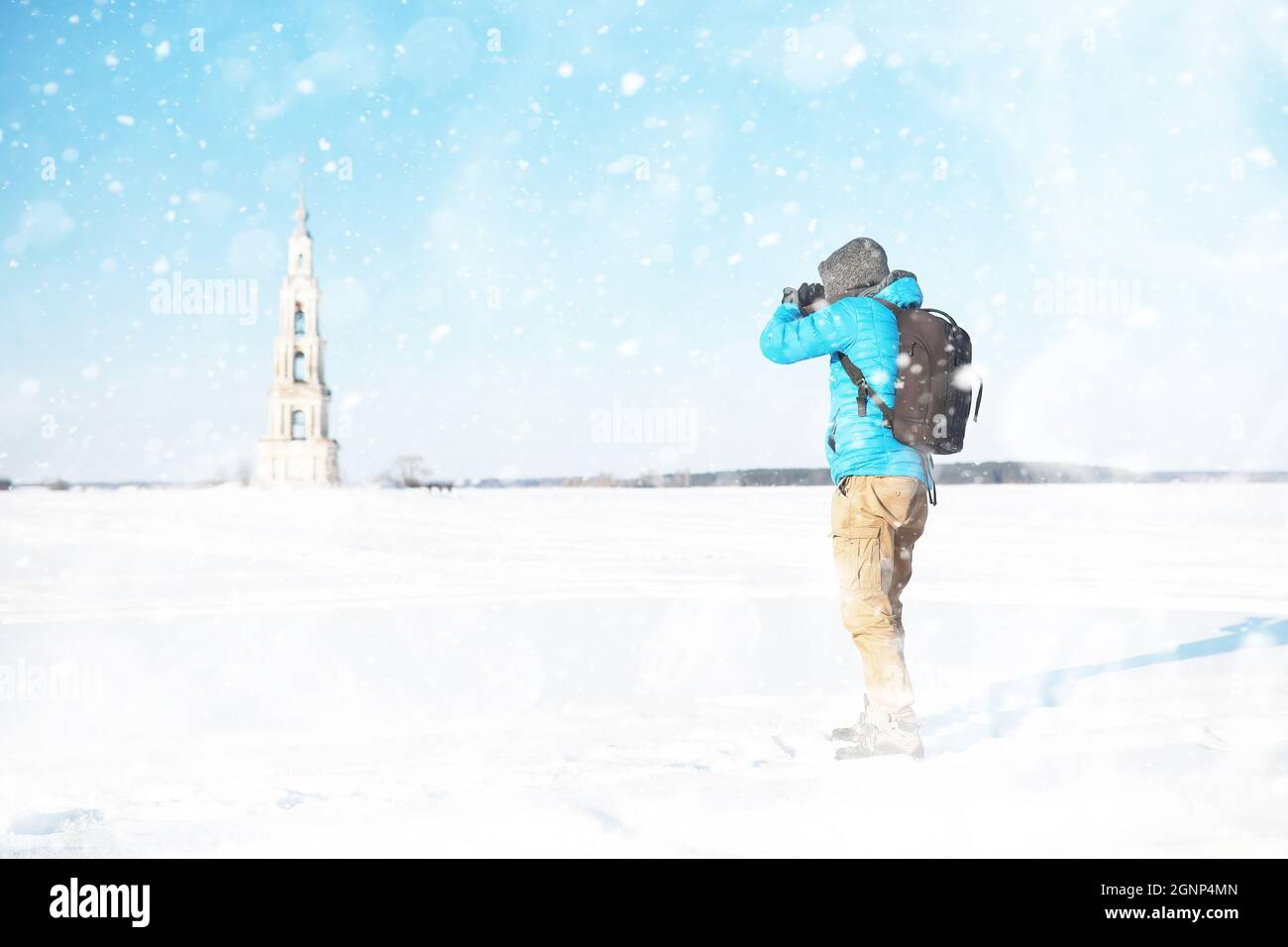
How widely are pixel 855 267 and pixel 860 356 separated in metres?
0.41

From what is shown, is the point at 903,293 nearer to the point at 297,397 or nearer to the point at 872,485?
the point at 872,485

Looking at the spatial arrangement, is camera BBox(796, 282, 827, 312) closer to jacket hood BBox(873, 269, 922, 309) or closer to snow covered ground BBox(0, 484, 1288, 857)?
jacket hood BBox(873, 269, 922, 309)

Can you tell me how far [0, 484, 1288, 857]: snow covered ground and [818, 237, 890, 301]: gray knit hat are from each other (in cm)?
189

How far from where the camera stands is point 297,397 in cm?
6181

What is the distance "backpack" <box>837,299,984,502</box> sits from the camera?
3477 mm

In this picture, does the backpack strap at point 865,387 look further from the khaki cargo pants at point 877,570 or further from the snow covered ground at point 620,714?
the snow covered ground at point 620,714

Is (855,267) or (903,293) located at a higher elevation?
(855,267)

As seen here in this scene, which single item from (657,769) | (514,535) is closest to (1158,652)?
(657,769)

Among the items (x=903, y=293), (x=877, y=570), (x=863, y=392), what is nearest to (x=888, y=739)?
(x=877, y=570)

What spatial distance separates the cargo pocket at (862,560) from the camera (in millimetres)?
3557

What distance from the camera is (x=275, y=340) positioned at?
63844 mm

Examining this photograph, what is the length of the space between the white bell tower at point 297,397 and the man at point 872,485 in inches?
2426

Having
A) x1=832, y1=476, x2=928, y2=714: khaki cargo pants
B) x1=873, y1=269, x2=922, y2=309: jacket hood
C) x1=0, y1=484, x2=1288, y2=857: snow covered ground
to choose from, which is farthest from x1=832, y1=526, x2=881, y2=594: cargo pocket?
x1=873, y1=269, x2=922, y2=309: jacket hood
